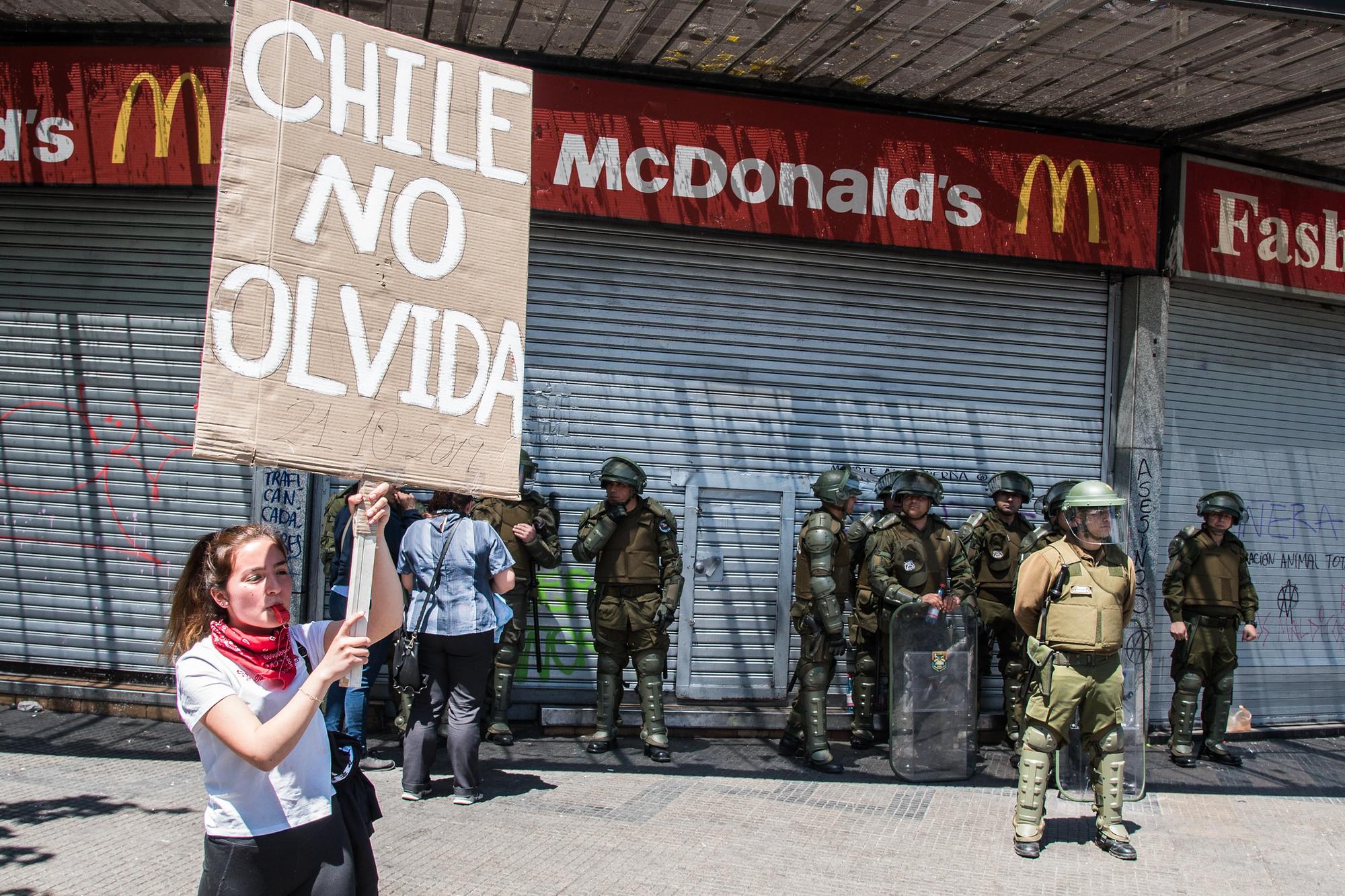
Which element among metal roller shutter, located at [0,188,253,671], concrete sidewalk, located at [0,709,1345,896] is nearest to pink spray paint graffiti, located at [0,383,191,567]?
metal roller shutter, located at [0,188,253,671]

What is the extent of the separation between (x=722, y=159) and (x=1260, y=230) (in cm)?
463

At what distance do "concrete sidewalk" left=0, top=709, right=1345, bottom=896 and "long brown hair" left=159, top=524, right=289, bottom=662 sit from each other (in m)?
2.48

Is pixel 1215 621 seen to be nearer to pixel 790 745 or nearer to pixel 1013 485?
pixel 1013 485

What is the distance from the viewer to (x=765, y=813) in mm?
6344

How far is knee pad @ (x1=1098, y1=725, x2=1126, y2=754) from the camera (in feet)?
19.4

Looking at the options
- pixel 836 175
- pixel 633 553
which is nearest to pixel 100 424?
pixel 633 553

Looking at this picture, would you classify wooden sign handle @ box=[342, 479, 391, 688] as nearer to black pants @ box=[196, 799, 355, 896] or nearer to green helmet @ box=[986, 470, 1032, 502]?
black pants @ box=[196, 799, 355, 896]

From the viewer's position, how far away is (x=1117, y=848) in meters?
5.86

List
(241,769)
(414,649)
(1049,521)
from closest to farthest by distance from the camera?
(241,769), (414,649), (1049,521)

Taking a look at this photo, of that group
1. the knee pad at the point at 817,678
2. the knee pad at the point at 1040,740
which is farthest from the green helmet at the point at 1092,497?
the knee pad at the point at 817,678

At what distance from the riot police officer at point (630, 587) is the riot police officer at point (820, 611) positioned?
863 mm

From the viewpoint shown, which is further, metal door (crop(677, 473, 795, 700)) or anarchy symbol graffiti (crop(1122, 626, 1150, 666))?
anarchy symbol graffiti (crop(1122, 626, 1150, 666))

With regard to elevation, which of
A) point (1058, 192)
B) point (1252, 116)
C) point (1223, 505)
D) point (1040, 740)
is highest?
point (1252, 116)

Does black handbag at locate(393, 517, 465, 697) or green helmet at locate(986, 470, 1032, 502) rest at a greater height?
green helmet at locate(986, 470, 1032, 502)
